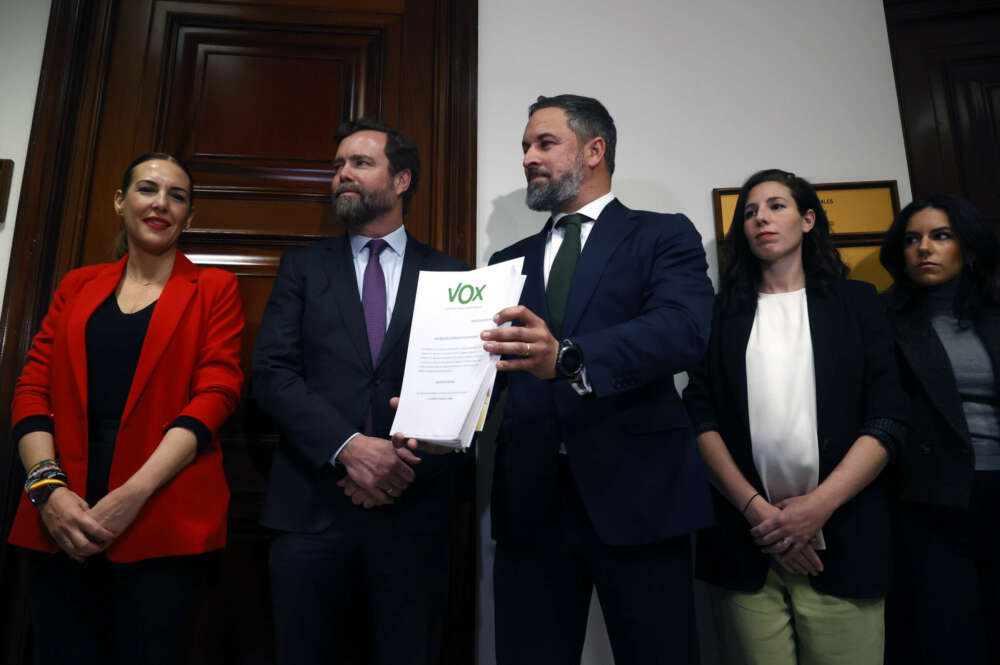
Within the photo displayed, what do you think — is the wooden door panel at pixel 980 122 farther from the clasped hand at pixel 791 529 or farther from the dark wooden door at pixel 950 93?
the clasped hand at pixel 791 529

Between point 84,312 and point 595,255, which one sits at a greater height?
point 595,255

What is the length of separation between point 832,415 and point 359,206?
1.57 metres

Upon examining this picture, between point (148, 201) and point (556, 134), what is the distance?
130 centimetres

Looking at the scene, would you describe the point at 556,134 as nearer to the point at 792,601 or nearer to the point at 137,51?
the point at 792,601

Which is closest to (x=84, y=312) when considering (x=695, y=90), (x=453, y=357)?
(x=453, y=357)

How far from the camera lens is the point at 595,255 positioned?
64.6 inches

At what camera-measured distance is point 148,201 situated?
6.24 feet

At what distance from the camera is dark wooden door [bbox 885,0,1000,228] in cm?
261

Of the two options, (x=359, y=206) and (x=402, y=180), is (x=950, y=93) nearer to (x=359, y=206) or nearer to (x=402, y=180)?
(x=402, y=180)

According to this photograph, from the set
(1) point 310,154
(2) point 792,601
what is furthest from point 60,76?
(2) point 792,601

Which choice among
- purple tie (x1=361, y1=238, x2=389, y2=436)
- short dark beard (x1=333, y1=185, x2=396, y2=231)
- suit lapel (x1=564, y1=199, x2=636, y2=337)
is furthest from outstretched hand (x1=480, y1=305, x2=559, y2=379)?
short dark beard (x1=333, y1=185, x2=396, y2=231)

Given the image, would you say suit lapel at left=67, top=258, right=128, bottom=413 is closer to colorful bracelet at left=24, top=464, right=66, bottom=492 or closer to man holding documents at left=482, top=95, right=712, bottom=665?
colorful bracelet at left=24, top=464, right=66, bottom=492

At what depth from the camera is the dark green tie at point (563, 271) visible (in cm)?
161

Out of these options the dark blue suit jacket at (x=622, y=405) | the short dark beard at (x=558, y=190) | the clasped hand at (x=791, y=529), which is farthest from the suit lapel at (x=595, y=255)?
the clasped hand at (x=791, y=529)
